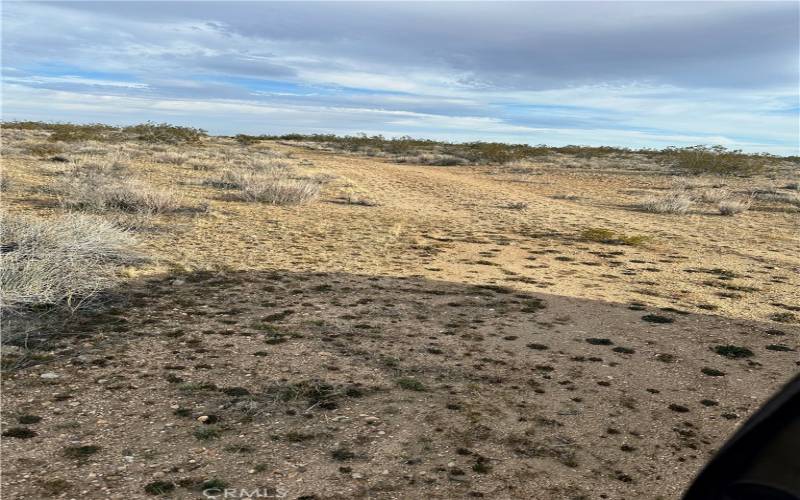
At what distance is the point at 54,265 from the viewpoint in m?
5.78

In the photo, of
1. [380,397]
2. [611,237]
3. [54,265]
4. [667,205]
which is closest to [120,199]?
→ [54,265]

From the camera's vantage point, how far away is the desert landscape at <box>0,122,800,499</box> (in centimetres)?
310

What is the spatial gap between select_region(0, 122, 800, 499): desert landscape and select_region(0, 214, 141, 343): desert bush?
33 millimetres

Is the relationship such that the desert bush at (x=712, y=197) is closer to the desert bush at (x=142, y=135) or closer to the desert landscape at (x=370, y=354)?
the desert landscape at (x=370, y=354)

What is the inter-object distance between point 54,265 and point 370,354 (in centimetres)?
359

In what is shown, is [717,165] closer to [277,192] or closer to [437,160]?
[437,160]

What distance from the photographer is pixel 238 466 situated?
306cm

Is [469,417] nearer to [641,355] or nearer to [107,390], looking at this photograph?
[641,355]

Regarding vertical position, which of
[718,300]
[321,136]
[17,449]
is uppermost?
[321,136]

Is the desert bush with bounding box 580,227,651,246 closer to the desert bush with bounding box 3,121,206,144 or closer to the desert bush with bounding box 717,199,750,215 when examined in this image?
the desert bush with bounding box 717,199,750,215

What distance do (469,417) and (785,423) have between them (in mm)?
3024

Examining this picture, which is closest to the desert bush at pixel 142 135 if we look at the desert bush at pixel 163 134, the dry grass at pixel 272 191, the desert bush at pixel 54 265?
the desert bush at pixel 163 134

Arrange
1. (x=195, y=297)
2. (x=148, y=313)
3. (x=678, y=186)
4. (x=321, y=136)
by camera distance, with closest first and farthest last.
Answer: (x=148, y=313) < (x=195, y=297) < (x=678, y=186) < (x=321, y=136)

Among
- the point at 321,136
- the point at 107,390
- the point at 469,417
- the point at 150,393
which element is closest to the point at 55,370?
the point at 107,390
